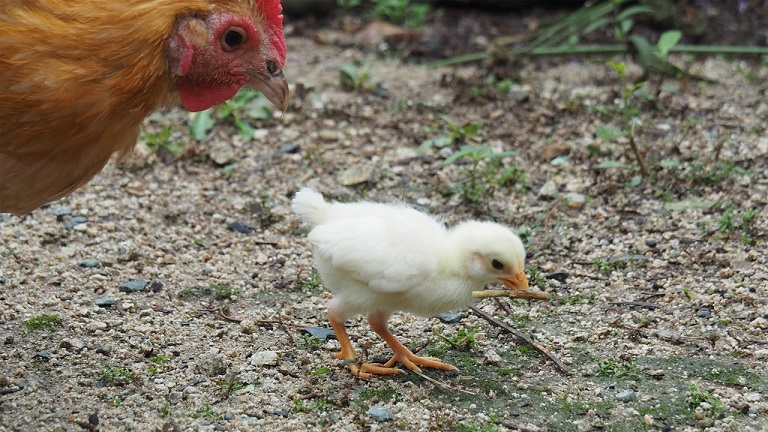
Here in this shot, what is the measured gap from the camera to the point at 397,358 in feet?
12.3

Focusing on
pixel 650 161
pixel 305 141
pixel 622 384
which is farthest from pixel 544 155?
pixel 622 384

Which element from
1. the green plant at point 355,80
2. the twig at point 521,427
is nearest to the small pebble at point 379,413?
the twig at point 521,427

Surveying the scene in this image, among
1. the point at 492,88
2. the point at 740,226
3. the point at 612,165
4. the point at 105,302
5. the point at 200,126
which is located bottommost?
the point at 105,302

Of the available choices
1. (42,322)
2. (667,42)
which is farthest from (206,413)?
(667,42)

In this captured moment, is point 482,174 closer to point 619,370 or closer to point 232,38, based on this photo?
point 619,370

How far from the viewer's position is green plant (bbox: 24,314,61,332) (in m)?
3.98

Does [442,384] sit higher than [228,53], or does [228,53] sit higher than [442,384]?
[228,53]

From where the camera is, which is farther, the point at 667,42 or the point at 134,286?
the point at 667,42

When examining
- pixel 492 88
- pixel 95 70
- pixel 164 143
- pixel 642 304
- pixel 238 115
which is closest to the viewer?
pixel 95 70

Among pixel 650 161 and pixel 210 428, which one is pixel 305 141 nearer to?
pixel 650 161

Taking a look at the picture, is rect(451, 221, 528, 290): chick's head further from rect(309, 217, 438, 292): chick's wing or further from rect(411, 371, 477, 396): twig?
rect(411, 371, 477, 396): twig

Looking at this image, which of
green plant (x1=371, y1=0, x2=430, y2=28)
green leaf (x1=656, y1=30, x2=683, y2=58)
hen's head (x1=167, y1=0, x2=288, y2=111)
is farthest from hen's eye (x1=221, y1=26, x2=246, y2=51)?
green plant (x1=371, y1=0, x2=430, y2=28)

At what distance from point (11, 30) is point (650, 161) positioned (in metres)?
3.60

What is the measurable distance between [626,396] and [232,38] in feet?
6.49
